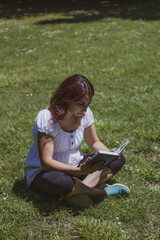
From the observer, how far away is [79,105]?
3.21 metres

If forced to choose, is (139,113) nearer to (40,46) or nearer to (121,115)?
(121,115)

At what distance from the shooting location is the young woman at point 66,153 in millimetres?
3178

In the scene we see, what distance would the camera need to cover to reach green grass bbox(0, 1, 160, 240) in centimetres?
319

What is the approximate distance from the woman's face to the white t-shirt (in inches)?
9.3

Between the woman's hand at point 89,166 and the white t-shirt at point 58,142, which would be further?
the white t-shirt at point 58,142

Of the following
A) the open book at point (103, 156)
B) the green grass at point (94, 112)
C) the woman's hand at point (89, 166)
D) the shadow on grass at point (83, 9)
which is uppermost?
the open book at point (103, 156)

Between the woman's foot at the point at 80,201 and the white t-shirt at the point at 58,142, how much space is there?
1.33 ft

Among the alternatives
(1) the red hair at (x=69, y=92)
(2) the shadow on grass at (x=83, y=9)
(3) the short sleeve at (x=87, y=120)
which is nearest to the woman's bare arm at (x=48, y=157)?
(1) the red hair at (x=69, y=92)

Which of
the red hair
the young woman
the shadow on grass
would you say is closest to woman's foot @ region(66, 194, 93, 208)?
the young woman

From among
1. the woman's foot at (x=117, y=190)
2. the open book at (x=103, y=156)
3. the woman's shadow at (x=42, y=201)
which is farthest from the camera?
the woman's foot at (x=117, y=190)

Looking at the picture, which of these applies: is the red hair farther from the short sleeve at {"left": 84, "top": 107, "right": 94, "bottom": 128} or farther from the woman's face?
the short sleeve at {"left": 84, "top": 107, "right": 94, "bottom": 128}

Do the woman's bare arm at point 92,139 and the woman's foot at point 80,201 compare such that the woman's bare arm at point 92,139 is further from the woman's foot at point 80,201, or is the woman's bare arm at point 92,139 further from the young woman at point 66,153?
the woman's foot at point 80,201

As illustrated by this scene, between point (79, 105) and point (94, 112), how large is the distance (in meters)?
2.59

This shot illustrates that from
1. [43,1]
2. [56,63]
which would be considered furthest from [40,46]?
[43,1]
